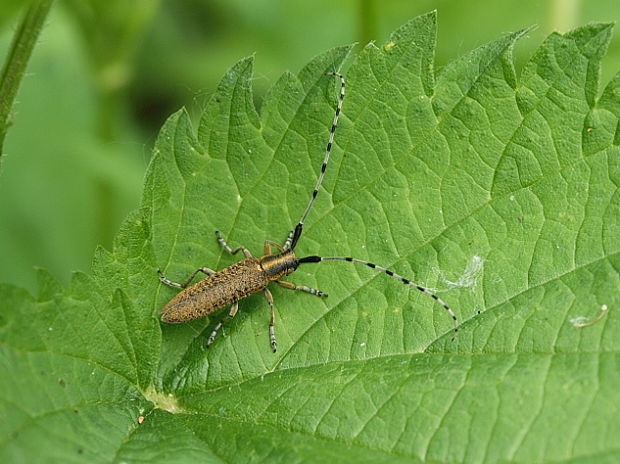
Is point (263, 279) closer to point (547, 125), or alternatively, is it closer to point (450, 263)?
point (450, 263)

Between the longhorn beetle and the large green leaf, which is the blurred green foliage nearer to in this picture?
the large green leaf

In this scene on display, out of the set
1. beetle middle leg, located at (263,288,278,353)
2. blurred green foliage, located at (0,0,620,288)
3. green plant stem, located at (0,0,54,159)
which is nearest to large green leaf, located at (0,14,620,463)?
beetle middle leg, located at (263,288,278,353)

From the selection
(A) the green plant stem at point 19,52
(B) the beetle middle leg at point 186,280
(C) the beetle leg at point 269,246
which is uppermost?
(A) the green plant stem at point 19,52

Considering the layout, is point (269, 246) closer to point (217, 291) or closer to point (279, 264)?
point (279, 264)

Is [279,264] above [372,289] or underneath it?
above

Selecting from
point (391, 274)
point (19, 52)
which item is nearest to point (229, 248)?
point (391, 274)

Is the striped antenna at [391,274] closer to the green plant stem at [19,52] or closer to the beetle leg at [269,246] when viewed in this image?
the beetle leg at [269,246]

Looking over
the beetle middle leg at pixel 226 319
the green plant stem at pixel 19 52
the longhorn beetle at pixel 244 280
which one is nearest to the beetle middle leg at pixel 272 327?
the longhorn beetle at pixel 244 280
